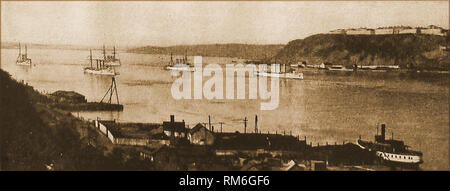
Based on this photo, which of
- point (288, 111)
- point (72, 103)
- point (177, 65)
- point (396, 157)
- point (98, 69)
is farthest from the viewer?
point (177, 65)

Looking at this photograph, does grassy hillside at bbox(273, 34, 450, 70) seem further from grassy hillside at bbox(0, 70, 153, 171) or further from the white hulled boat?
grassy hillside at bbox(0, 70, 153, 171)

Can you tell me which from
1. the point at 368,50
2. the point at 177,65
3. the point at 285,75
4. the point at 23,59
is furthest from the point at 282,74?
the point at 23,59

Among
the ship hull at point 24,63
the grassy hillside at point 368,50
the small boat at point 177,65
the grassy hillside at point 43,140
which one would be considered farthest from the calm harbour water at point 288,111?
Result: the grassy hillside at point 368,50

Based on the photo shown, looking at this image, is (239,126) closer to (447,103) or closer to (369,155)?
(369,155)

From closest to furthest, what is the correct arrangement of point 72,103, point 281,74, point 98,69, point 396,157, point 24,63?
point 396,157, point 72,103, point 24,63, point 98,69, point 281,74

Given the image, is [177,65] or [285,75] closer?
[177,65]

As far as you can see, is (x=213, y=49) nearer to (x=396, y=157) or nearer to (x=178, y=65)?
(x=396, y=157)
